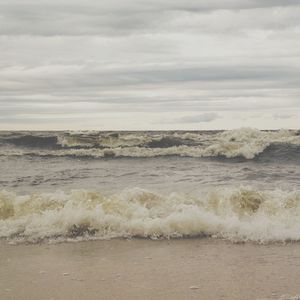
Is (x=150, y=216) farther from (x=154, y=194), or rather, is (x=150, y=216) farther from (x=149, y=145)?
(x=149, y=145)

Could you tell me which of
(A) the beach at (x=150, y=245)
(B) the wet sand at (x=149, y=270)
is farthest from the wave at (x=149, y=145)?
(B) the wet sand at (x=149, y=270)

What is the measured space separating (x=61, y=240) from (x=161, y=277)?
203 centimetres

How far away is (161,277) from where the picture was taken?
5070 mm

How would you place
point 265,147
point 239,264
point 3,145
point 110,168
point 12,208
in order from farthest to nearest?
point 3,145 → point 265,147 → point 110,168 → point 12,208 → point 239,264

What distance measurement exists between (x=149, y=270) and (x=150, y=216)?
2.50 metres

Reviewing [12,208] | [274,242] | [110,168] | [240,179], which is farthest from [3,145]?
[274,242]

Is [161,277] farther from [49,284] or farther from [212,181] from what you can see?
[212,181]

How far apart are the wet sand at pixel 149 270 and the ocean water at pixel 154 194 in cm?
50

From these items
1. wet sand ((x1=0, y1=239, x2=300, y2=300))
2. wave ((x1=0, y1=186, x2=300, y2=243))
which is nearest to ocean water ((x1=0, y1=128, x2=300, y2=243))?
wave ((x1=0, y1=186, x2=300, y2=243))

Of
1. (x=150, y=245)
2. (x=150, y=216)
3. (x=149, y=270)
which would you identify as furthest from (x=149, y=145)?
(x=149, y=270)

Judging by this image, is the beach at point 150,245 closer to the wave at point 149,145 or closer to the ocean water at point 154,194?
the ocean water at point 154,194

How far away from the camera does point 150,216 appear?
782 centimetres

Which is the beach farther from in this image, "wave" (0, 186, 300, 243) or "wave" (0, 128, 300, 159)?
"wave" (0, 128, 300, 159)

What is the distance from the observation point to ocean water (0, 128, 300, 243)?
7020mm
